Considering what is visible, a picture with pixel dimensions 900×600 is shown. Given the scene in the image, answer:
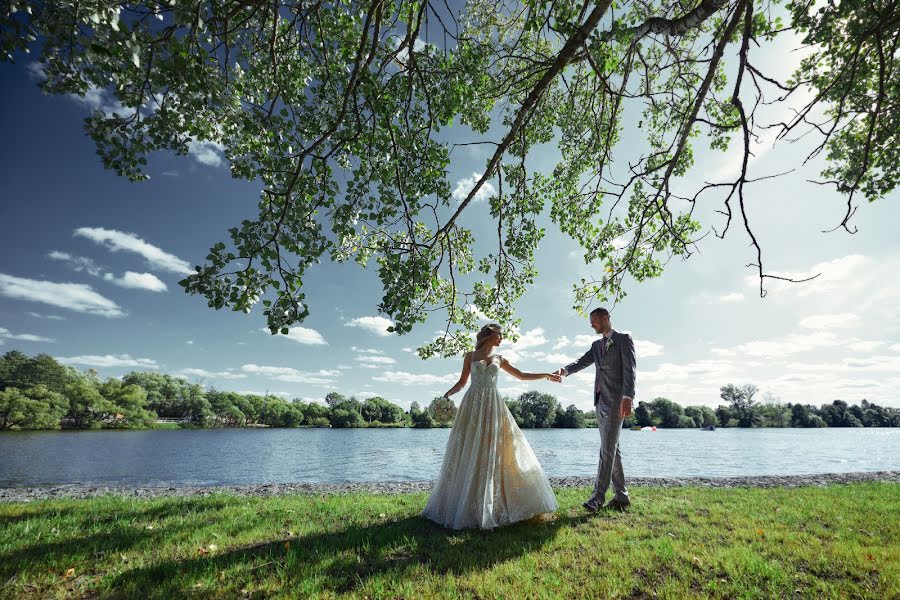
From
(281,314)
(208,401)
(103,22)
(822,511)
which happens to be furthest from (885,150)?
(208,401)

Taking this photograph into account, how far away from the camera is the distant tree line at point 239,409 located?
75.4m

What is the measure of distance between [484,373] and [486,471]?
1485mm

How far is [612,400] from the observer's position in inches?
269

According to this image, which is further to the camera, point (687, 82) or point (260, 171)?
point (687, 82)

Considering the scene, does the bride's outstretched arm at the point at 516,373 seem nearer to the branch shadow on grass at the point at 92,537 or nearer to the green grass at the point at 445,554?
the green grass at the point at 445,554

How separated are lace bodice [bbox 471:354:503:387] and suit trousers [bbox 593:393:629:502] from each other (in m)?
2.10

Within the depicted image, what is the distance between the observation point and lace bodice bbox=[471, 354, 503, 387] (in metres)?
6.48

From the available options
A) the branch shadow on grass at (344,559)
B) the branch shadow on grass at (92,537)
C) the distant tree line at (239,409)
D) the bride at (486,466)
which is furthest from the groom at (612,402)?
the distant tree line at (239,409)

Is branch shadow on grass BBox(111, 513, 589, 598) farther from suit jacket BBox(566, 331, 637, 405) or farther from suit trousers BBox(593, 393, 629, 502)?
suit jacket BBox(566, 331, 637, 405)

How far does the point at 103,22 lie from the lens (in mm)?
3391

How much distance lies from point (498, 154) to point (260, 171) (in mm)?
3760

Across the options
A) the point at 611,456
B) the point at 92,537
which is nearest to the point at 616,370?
the point at 611,456

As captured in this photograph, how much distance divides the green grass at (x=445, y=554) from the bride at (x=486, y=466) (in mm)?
245

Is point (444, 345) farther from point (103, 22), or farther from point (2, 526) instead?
point (2, 526)
